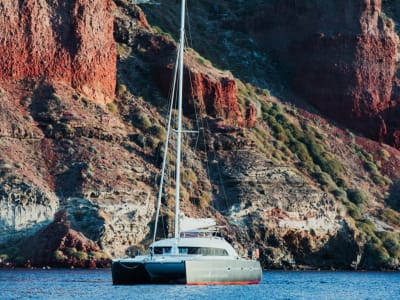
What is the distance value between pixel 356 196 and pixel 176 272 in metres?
51.9

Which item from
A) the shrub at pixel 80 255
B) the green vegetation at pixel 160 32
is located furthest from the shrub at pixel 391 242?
the shrub at pixel 80 255

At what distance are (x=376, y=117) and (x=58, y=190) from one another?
161 ft

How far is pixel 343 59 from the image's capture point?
14075 cm

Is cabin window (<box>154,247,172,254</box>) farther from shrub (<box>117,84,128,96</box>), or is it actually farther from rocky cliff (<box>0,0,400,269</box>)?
shrub (<box>117,84,128,96</box>)

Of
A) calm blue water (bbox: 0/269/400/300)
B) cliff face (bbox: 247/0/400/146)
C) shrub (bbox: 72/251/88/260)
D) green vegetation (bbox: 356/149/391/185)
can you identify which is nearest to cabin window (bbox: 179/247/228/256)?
calm blue water (bbox: 0/269/400/300)

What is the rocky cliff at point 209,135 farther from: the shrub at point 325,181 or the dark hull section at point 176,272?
the dark hull section at point 176,272

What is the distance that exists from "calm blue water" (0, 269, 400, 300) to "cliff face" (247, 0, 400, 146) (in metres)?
42.1

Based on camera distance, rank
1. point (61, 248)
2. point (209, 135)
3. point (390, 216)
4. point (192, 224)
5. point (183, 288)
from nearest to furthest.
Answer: point (183, 288) < point (192, 224) < point (61, 248) < point (209, 135) < point (390, 216)

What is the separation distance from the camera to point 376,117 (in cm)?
14162

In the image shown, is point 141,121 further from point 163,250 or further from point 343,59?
point 163,250

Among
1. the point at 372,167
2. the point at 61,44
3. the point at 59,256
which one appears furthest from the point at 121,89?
the point at 59,256

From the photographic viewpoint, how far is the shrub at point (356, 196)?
125500mm

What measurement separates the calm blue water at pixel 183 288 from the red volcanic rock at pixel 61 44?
24.2m

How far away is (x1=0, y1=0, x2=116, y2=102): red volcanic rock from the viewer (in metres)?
113
